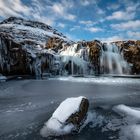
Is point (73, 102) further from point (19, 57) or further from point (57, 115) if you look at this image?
point (19, 57)

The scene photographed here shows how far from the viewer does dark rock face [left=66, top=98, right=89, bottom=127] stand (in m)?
6.78

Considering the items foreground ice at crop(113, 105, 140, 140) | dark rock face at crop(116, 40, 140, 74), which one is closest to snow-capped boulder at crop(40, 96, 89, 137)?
foreground ice at crop(113, 105, 140, 140)

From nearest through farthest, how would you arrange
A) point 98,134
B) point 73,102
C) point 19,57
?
point 98,134, point 73,102, point 19,57

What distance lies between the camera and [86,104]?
814 cm

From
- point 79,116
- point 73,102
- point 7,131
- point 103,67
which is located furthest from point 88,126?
point 103,67

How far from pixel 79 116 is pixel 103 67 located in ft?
102

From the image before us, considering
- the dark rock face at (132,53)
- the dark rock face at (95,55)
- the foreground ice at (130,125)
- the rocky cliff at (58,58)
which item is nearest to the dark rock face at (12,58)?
the rocky cliff at (58,58)

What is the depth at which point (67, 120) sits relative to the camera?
264 inches

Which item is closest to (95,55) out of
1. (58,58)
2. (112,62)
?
(112,62)

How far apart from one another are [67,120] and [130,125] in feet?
8.60

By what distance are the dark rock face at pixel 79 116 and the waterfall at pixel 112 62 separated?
30.1 meters

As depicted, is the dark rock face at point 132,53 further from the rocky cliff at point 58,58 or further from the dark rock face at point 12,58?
the dark rock face at point 12,58

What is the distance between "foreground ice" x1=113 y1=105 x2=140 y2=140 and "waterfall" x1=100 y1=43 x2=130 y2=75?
27944 millimetres

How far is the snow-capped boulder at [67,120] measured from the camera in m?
6.49
